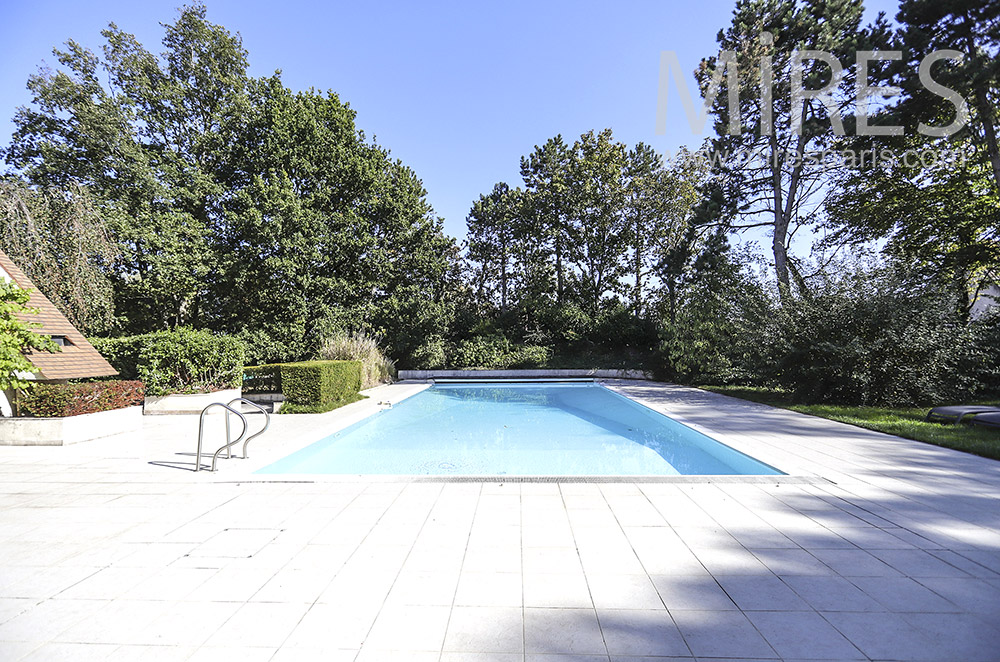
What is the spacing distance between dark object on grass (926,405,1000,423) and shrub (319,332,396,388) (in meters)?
12.7

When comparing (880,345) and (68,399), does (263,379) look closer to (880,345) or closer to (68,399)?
(68,399)

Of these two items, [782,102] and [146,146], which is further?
[146,146]

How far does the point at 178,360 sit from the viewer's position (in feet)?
30.6

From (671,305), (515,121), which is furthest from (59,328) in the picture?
(671,305)

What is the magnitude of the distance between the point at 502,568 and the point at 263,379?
959 cm

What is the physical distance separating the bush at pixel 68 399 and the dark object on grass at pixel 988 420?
13.7 m

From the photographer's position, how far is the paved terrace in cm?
190

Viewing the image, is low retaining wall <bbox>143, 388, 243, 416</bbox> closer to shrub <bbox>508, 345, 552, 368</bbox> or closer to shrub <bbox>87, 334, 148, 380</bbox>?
shrub <bbox>87, 334, 148, 380</bbox>

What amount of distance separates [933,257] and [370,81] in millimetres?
18809

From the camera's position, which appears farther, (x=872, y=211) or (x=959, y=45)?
(x=872, y=211)

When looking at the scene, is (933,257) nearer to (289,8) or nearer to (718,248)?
(718,248)

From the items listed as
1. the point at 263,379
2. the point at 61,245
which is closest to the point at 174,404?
the point at 263,379

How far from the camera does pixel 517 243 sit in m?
22.1

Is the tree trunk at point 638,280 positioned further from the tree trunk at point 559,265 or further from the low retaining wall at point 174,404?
the low retaining wall at point 174,404
